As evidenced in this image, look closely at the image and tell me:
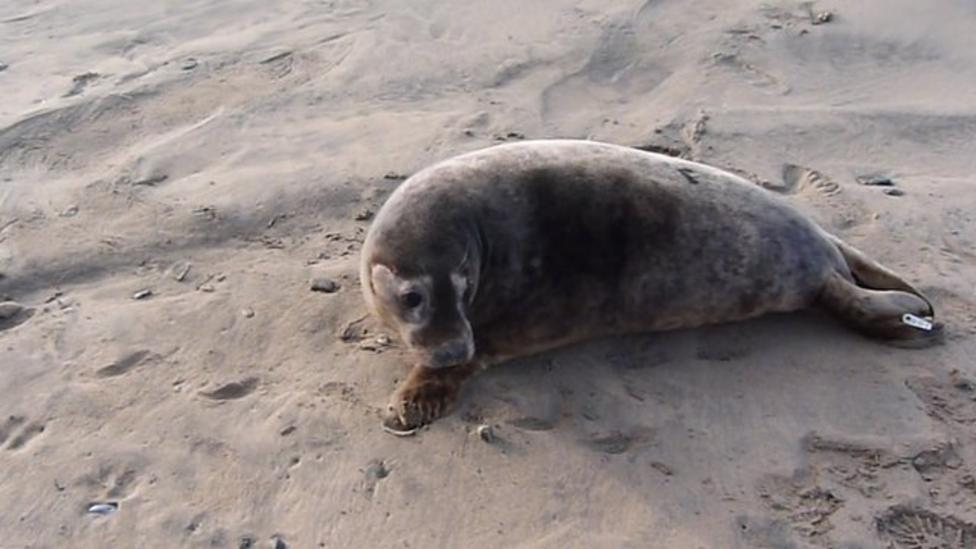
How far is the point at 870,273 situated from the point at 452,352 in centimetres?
152

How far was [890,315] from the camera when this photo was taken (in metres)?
3.61

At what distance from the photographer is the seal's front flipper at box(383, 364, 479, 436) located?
3264mm

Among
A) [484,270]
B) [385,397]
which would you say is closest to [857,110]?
[484,270]

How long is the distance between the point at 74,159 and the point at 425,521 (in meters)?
2.73

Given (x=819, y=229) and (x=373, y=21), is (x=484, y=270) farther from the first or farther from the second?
(x=373, y=21)

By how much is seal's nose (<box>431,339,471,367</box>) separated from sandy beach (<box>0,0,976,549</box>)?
0.53 ft

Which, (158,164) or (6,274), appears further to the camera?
(158,164)

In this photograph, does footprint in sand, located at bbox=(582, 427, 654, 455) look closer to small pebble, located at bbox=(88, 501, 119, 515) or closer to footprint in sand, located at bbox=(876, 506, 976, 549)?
footprint in sand, located at bbox=(876, 506, 976, 549)

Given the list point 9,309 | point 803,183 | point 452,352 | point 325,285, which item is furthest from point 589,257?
point 9,309

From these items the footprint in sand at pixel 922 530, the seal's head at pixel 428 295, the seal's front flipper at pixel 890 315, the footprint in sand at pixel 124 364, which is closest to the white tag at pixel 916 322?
the seal's front flipper at pixel 890 315

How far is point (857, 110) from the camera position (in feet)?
17.1

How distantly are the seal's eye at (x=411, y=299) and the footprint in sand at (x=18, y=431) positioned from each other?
108 cm

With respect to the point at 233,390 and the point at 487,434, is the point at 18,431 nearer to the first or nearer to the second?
the point at 233,390

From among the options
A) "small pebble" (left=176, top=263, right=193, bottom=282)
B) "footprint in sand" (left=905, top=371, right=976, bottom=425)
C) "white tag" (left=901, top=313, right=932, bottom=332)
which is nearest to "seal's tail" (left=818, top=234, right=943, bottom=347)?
"white tag" (left=901, top=313, right=932, bottom=332)
